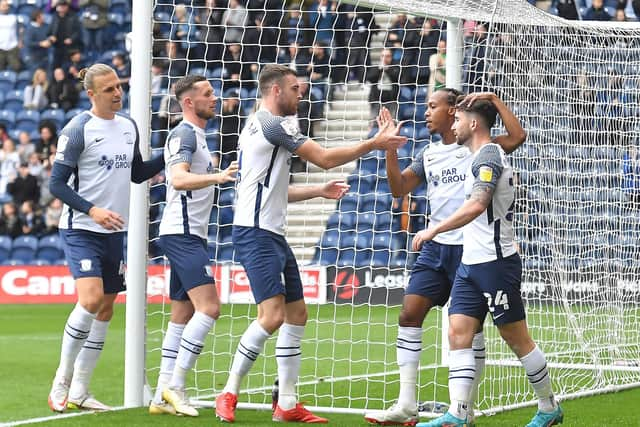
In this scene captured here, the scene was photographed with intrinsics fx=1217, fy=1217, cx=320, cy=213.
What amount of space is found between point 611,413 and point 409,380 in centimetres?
152

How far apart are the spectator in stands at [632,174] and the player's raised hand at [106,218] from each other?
5.26m

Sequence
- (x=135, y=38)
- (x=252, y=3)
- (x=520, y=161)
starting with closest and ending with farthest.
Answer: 1. (x=135, y=38)
2. (x=520, y=161)
3. (x=252, y=3)

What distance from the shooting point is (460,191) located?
7242 mm

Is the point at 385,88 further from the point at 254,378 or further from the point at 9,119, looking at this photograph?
the point at 254,378

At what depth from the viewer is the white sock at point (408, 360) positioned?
7.19 meters

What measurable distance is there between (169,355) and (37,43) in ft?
49.6

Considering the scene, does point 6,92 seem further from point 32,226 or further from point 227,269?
point 227,269

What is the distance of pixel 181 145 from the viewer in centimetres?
734

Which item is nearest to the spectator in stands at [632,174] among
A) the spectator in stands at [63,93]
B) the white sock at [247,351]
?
the white sock at [247,351]

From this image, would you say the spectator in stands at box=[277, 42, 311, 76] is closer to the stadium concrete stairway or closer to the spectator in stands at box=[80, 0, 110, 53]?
the stadium concrete stairway

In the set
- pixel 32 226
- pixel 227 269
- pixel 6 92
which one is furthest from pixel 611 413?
pixel 6 92

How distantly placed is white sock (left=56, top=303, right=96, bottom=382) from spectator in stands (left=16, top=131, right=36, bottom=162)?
43.9 ft

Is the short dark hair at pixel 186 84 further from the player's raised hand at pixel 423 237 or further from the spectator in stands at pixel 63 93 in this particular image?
the spectator in stands at pixel 63 93

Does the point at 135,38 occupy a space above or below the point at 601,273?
above
